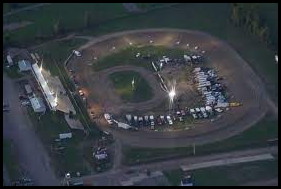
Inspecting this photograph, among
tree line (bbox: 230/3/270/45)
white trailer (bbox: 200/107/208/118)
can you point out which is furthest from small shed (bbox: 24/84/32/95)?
tree line (bbox: 230/3/270/45)

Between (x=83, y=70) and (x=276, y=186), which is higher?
(x=83, y=70)

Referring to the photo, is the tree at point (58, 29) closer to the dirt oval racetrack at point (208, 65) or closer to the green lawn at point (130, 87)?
the dirt oval racetrack at point (208, 65)

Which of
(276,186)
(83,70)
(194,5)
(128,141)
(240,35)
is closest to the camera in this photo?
(276,186)

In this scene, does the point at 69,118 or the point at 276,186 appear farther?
the point at 69,118

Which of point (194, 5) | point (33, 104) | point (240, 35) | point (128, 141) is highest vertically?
point (194, 5)

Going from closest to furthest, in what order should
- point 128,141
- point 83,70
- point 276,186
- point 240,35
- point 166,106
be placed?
point 276,186 < point 128,141 < point 166,106 < point 83,70 < point 240,35

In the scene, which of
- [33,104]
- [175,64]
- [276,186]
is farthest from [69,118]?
[276,186]

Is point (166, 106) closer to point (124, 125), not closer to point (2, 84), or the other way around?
point (124, 125)
